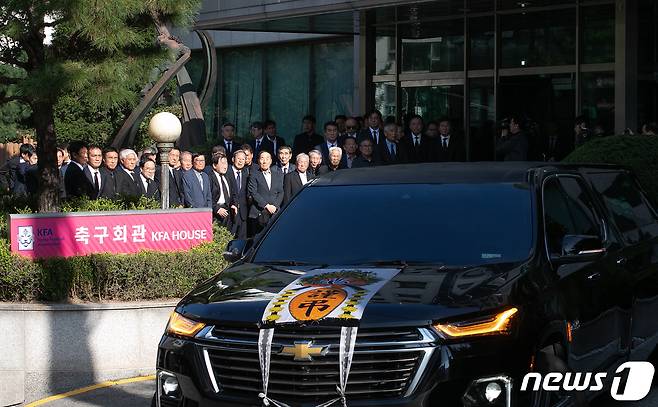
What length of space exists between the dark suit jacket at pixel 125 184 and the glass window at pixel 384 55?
37.3ft

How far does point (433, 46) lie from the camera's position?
968 inches

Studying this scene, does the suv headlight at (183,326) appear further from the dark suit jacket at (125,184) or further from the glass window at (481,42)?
the glass window at (481,42)

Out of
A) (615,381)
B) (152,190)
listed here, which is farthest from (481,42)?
(615,381)

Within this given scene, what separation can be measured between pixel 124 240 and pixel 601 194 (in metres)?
4.96

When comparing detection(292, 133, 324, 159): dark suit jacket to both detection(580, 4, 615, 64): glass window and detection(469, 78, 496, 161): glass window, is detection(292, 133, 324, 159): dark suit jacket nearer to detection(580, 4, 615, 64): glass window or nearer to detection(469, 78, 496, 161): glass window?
detection(469, 78, 496, 161): glass window

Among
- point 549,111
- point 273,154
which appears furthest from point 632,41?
point 273,154

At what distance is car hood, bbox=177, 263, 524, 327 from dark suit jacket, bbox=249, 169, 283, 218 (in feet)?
31.2

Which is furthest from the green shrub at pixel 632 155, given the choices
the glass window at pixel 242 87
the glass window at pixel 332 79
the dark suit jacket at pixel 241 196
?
the glass window at pixel 242 87

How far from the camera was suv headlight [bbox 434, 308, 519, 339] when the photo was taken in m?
5.57

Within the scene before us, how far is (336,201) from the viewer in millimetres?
7340

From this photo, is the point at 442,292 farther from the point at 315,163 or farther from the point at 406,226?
the point at 315,163

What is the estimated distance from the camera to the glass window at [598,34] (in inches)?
840

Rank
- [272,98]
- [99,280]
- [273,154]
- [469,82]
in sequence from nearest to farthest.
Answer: [99,280] < [273,154] < [469,82] < [272,98]

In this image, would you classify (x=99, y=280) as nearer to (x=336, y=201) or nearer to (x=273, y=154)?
(x=336, y=201)
